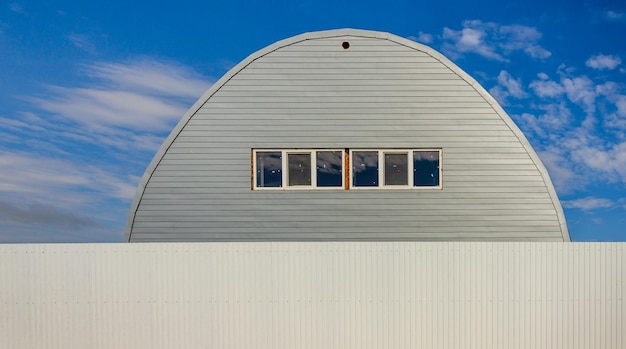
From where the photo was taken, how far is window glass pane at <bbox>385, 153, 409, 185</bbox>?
889 cm

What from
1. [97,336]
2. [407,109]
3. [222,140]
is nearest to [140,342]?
[97,336]

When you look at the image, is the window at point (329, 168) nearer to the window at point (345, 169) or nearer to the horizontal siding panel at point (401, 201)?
the window at point (345, 169)

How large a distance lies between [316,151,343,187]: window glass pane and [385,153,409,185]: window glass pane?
3.17 feet

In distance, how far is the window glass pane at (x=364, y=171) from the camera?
887 centimetres

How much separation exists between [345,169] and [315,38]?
9.22 ft

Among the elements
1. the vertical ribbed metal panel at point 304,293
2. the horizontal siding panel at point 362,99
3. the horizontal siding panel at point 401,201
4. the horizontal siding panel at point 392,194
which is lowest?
the vertical ribbed metal panel at point 304,293

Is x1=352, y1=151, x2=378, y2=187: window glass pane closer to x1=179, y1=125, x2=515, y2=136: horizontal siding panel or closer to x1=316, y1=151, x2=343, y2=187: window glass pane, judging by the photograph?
x1=316, y1=151, x2=343, y2=187: window glass pane

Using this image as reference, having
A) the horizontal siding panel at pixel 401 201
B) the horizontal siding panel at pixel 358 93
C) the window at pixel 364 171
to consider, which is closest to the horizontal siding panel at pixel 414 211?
the horizontal siding panel at pixel 401 201

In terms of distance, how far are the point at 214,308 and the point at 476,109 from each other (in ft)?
20.9

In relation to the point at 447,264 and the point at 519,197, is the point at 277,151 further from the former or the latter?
the point at 519,197

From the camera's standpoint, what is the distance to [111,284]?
271 inches

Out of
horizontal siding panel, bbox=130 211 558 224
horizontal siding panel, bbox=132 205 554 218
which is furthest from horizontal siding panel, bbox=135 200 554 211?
horizontal siding panel, bbox=130 211 558 224

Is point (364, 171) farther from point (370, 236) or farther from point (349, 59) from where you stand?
point (349, 59)

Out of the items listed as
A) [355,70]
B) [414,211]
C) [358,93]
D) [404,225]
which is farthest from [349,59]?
[404,225]
